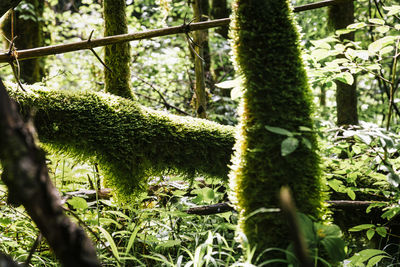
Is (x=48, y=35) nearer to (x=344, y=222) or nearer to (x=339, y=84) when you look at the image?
(x=339, y=84)

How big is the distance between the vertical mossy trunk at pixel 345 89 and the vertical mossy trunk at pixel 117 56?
3.13 m

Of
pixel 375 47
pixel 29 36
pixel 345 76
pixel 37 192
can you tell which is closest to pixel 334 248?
pixel 37 192

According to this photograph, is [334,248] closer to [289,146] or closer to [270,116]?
[289,146]

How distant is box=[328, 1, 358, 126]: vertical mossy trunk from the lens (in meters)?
4.03

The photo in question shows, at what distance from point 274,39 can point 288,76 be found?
0.21 meters

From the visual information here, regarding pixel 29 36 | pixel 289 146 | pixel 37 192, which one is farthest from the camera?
pixel 29 36

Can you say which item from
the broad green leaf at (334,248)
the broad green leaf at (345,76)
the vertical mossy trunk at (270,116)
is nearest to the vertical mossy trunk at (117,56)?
the vertical mossy trunk at (270,116)

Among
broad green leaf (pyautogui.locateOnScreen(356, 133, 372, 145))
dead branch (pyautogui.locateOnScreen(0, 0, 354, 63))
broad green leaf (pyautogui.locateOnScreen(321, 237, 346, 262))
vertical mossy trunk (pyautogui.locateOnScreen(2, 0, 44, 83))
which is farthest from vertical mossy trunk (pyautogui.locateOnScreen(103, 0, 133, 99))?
vertical mossy trunk (pyautogui.locateOnScreen(2, 0, 44, 83))

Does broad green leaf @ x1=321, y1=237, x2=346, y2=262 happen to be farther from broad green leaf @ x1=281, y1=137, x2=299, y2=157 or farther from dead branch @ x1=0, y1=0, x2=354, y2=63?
dead branch @ x1=0, y1=0, x2=354, y2=63

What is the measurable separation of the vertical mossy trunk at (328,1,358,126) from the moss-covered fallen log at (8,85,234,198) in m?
2.56

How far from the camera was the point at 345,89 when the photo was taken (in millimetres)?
4125

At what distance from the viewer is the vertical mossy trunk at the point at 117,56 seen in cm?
299

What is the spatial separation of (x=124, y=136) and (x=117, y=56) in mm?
1277

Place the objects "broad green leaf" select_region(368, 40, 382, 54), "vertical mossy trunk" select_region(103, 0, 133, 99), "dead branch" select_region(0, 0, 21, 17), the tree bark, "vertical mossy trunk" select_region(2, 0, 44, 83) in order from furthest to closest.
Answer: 1. "vertical mossy trunk" select_region(2, 0, 44, 83)
2. "vertical mossy trunk" select_region(103, 0, 133, 99)
3. "broad green leaf" select_region(368, 40, 382, 54)
4. "dead branch" select_region(0, 0, 21, 17)
5. the tree bark
